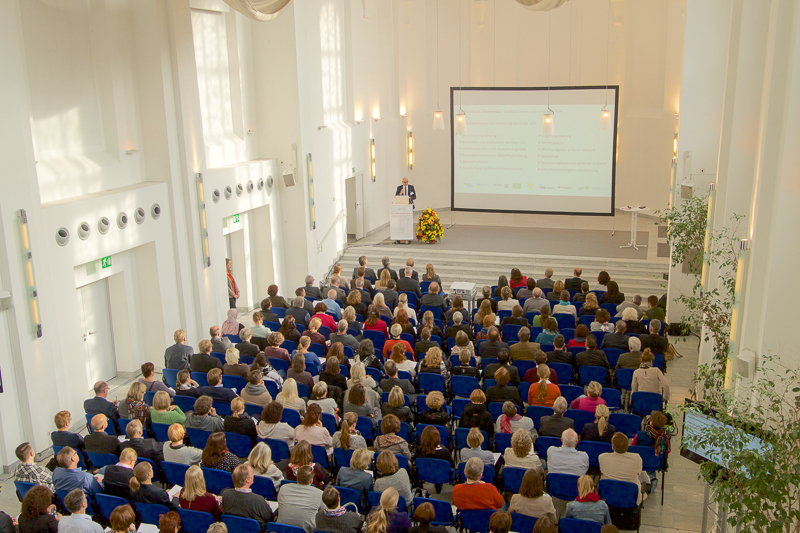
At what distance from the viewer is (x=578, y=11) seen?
2184 centimetres

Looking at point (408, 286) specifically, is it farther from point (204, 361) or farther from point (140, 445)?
point (140, 445)

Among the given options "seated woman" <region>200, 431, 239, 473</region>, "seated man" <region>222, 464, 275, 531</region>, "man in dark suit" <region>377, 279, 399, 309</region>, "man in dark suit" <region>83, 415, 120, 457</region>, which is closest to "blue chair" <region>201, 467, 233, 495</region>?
"seated woman" <region>200, 431, 239, 473</region>

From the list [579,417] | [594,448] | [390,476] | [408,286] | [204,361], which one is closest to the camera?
[390,476]

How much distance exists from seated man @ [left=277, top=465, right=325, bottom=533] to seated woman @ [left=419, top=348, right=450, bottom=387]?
11.0 ft

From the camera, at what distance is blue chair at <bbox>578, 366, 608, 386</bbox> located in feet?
31.3

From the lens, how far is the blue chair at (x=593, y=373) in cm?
954

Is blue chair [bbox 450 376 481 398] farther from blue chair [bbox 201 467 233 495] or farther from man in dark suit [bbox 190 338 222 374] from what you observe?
blue chair [bbox 201 467 233 495]

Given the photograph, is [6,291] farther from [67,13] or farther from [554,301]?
[554,301]

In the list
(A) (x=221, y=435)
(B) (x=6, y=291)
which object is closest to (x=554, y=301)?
(A) (x=221, y=435)

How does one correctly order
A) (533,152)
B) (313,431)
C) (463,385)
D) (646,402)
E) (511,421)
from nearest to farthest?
(313,431), (511,421), (646,402), (463,385), (533,152)

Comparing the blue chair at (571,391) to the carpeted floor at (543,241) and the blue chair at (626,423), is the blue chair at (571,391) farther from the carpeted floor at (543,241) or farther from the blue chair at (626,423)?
the carpeted floor at (543,241)

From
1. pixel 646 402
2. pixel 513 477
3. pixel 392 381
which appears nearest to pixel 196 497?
pixel 513 477

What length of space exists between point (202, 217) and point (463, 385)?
22.6 feet

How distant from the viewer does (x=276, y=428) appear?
25.2 ft
